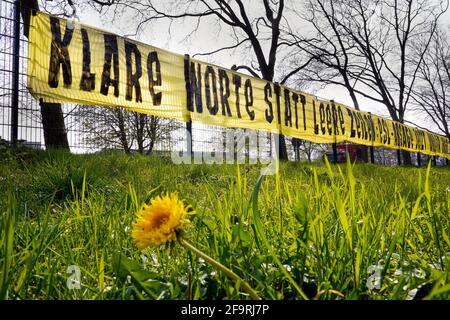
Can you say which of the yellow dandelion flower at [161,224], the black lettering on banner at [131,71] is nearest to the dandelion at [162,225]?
the yellow dandelion flower at [161,224]

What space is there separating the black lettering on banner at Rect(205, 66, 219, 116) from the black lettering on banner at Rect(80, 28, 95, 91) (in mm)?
1885

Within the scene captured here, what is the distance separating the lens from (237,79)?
5836 millimetres

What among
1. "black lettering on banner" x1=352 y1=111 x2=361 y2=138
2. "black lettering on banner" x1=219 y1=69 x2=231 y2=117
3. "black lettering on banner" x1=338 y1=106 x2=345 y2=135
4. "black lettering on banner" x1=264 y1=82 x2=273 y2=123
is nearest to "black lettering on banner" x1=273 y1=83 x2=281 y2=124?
"black lettering on banner" x1=264 y1=82 x2=273 y2=123

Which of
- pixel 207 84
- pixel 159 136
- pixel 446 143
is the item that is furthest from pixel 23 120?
pixel 446 143

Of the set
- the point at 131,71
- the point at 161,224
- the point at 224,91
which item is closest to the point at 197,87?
the point at 224,91

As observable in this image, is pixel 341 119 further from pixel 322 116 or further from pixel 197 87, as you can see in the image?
pixel 197 87

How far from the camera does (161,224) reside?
418mm

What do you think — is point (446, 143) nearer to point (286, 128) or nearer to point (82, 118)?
point (286, 128)

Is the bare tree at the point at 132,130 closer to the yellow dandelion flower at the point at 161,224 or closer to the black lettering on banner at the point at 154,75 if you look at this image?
the black lettering on banner at the point at 154,75

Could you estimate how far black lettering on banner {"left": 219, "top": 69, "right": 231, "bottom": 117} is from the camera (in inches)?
215

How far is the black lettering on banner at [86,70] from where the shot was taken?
3.72 m

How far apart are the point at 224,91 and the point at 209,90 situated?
0.37m

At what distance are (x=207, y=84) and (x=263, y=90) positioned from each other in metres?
1.48
